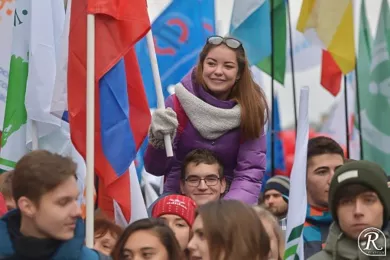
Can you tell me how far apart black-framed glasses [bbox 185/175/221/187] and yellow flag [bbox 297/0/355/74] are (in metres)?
5.03

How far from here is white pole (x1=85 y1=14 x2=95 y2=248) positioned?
667 cm

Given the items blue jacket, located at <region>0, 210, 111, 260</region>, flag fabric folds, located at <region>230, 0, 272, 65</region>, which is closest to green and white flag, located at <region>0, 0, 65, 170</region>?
blue jacket, located at <region>0, 210, 111, 260</region>

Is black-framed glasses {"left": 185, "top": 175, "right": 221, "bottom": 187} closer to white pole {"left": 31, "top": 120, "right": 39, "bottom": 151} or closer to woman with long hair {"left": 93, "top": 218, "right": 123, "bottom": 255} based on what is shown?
woman with long hair {"left": 93, "top": 218, "right": 123, "bottom": 255}

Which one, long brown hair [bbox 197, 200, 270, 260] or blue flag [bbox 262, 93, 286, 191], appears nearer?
long brown hair [bbox 197, 200, 270, 260]

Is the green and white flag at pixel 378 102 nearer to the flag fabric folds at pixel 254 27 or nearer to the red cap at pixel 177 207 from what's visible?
the flag fabric folds at pixel 254 27

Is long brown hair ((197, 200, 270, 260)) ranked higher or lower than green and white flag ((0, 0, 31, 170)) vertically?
lower

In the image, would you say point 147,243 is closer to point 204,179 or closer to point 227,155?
point 204,179

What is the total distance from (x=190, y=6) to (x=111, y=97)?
188 inches

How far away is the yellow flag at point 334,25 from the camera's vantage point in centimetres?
1212

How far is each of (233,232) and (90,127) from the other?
168 cm

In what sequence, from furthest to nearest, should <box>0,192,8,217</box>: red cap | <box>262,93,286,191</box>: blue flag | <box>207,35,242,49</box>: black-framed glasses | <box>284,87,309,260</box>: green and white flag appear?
<box>262,93,286,191</box>: blue flag < <box>207,35,242,49</box>: black-framed glasses < <box>0,192,8,217</box>: red cap < <box>284,87,309,260</box>: green and white flag

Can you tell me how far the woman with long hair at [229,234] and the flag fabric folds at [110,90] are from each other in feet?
6.11

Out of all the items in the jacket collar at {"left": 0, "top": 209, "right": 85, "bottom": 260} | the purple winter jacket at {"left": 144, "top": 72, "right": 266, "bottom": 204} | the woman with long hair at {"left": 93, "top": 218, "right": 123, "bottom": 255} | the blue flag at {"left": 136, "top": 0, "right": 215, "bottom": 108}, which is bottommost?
the jacket collar at {"left": 0, "top": 209, "right": 85, "bottom": 260}

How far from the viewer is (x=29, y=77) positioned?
8.70 meters
